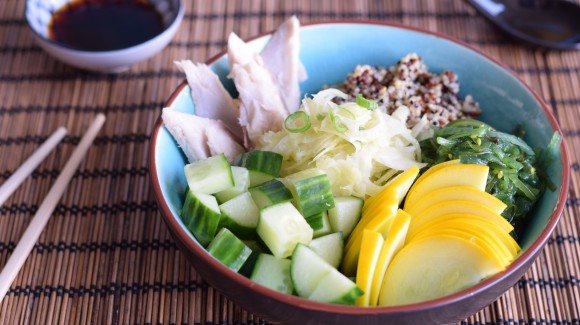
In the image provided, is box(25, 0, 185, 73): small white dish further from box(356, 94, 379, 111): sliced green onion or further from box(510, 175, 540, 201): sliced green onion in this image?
box(510, 175, 540, 201): sliced green onion

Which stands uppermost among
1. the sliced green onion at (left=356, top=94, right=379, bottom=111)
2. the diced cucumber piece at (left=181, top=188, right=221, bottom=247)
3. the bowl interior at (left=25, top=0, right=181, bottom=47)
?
the bowl interior at (left=25, top=0, right=181, bottom=47)

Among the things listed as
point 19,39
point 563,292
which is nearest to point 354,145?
point 563,292

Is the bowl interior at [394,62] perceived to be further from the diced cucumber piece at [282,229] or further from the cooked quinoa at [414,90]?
the diced cucumber piece at [282,229]

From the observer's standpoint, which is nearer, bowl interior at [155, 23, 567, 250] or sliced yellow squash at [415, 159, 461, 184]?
sliced yellow squash at [415, 159, 461, 184]

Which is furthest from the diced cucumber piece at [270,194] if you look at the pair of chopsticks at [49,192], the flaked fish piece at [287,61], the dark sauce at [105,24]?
the dark sauce at [105,24]

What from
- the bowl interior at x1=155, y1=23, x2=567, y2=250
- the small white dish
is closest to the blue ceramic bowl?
the bowl interior at x1=155, y1=23, x2=567, y2=250

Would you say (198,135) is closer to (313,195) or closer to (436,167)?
(313,195)

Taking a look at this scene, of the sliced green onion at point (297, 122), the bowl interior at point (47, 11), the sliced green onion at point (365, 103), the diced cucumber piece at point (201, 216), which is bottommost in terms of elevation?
the diced cucumber piece at point (201, 216)

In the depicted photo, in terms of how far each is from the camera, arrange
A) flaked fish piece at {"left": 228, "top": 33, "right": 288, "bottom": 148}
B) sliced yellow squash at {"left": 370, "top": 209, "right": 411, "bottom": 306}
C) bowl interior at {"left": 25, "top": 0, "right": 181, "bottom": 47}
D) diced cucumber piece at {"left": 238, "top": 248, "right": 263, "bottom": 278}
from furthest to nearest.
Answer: bowl interior at {"left": 25, "top": 0, "right": 181, "bottom": 47}, flaked fish piece at {"left": 228, "top": 33, "right": 288, "bottom": 148}, diced cucumber piece at {"left": 238, "top": 248, "right": 263, "bottom": 278}, sliced yellow squash at {"left": 370, "top": 209, "right": 411, "bottom": 306}
